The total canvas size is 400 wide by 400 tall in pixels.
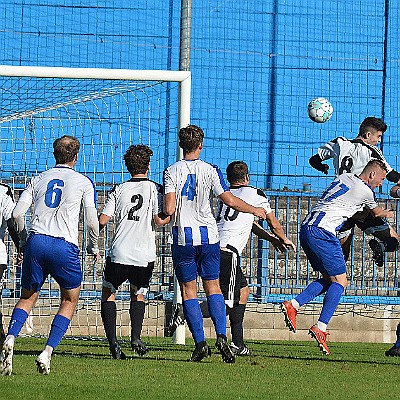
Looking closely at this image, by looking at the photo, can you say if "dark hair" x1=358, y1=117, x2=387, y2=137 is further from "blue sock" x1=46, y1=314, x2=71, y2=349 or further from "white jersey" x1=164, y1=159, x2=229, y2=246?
"blue sock" x1=46, y1=314, x2=71, y2=349

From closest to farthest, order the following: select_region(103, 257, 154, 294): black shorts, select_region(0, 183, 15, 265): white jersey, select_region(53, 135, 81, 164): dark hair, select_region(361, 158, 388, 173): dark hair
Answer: select_region(53, 135, 81, 164): dark hair → select_region(0, 183, 15, 265): white jersey → select_region(103, 257, 154, 294): black shorts → select_region(361, 158, 388, 173): dark hair

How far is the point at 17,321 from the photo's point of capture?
8.03 meters

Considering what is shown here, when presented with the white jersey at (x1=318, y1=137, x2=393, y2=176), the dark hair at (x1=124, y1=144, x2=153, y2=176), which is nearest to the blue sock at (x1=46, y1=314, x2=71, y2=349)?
the dark hair at (x1=124, y1=144, x2=153, y2=176)

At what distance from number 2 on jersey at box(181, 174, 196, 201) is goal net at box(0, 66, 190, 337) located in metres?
3.62

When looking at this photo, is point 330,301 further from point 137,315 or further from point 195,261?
point 137,315

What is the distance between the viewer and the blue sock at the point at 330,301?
10.1 meters

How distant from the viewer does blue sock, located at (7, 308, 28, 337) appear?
7910mm

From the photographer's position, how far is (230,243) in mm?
10305

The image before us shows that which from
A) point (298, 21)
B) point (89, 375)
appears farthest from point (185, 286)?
point (298, 21)

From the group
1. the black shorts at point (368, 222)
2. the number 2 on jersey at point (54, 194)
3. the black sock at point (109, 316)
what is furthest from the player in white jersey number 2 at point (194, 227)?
the black shorts at point (368, 222)

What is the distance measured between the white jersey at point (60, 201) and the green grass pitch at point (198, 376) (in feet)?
3.46

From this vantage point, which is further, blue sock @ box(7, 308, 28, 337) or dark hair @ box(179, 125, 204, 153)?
dark hair @ box(179, 125, 204, 153)

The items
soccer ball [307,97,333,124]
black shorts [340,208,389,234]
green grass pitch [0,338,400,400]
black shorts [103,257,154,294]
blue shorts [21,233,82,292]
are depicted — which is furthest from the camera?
soccer ball [307,97,333,124]

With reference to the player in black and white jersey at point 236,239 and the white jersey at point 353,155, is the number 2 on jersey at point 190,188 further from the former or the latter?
the white jersey at point 353,155
